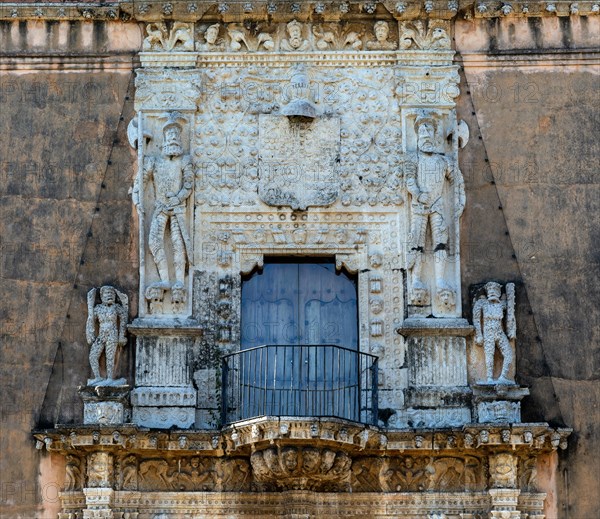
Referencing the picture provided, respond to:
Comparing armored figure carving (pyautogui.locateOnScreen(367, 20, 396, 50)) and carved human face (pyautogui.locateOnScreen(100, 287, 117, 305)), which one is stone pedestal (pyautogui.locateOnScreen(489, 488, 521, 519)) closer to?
carved human face (pyautogui.locateOnScreen(100, 287, 117, 305))

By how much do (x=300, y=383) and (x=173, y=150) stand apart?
307cm

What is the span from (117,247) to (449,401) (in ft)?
13.7

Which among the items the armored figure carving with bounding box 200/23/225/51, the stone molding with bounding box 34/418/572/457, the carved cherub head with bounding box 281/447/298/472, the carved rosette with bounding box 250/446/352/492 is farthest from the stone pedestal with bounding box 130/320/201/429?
the armored figure carving with bounding box 200/23/225/51

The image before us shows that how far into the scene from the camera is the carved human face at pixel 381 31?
2042 cm

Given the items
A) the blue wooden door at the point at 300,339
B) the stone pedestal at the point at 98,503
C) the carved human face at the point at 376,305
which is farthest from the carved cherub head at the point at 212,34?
the stone pedestal at the point at 98,503

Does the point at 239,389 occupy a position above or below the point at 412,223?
below

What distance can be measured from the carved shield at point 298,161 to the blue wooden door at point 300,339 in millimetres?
797

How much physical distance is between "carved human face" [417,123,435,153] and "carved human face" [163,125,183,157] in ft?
9.06

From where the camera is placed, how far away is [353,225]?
1991cm

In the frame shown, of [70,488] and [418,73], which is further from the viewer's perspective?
[418,73]

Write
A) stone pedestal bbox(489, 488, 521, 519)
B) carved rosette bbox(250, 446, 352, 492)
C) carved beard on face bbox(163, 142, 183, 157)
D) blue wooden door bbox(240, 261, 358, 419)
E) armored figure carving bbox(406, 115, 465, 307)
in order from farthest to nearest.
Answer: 1. carved beard on face bbox(163, 142, 183, 157)
2. armored figure carving bbox(406, 115, 465, 307)
3. blue wooden door bbox(240, 261, 358, 419)
4. stone pedestal bbox(489, 488, 521, 519)
5. carved rosette bbox(250, 446, 352, 492)

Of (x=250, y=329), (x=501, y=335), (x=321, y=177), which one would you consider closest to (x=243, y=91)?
(x=321, y=177)

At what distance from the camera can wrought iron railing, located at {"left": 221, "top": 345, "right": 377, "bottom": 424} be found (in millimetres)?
19250

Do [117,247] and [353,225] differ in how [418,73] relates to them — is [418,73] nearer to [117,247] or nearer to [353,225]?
[353,225]
